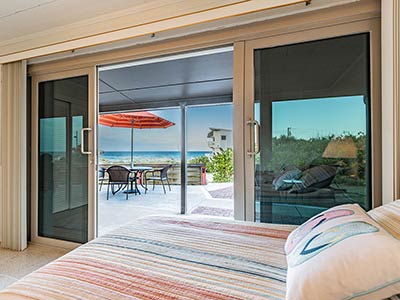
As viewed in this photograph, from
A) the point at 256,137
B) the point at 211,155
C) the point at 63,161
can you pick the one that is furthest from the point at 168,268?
the point at 211,155

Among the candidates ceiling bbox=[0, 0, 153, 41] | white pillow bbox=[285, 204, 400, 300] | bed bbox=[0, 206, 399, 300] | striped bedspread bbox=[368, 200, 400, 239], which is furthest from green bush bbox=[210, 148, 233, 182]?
white pillow bbox=[285, 204, 400, 300]

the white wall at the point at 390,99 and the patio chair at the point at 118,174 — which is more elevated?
the white wall at the point at 390,99

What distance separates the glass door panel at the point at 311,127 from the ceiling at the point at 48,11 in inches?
49.3

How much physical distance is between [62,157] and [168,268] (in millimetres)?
2361

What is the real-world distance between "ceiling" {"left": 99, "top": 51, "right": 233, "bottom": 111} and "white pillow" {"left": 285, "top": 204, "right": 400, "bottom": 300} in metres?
2.25

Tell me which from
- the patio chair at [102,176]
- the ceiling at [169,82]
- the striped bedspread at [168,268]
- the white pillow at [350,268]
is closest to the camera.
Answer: the white pillow at [350,268]

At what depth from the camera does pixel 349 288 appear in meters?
0.58

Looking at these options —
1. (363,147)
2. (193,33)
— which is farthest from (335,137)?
(193,33)

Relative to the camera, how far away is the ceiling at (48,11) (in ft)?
6.35

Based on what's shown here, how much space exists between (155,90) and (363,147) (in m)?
2.97

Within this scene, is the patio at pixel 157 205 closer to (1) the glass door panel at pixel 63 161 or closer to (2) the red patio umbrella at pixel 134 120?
(1) the glass door panel at pixel 63 161

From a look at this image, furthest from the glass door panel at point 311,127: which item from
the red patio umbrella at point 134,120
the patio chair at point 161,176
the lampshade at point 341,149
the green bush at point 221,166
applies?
the green bush at point 221,166

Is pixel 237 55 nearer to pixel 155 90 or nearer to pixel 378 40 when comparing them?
pixel 378 40

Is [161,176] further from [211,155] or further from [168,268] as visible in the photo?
[168,268]
